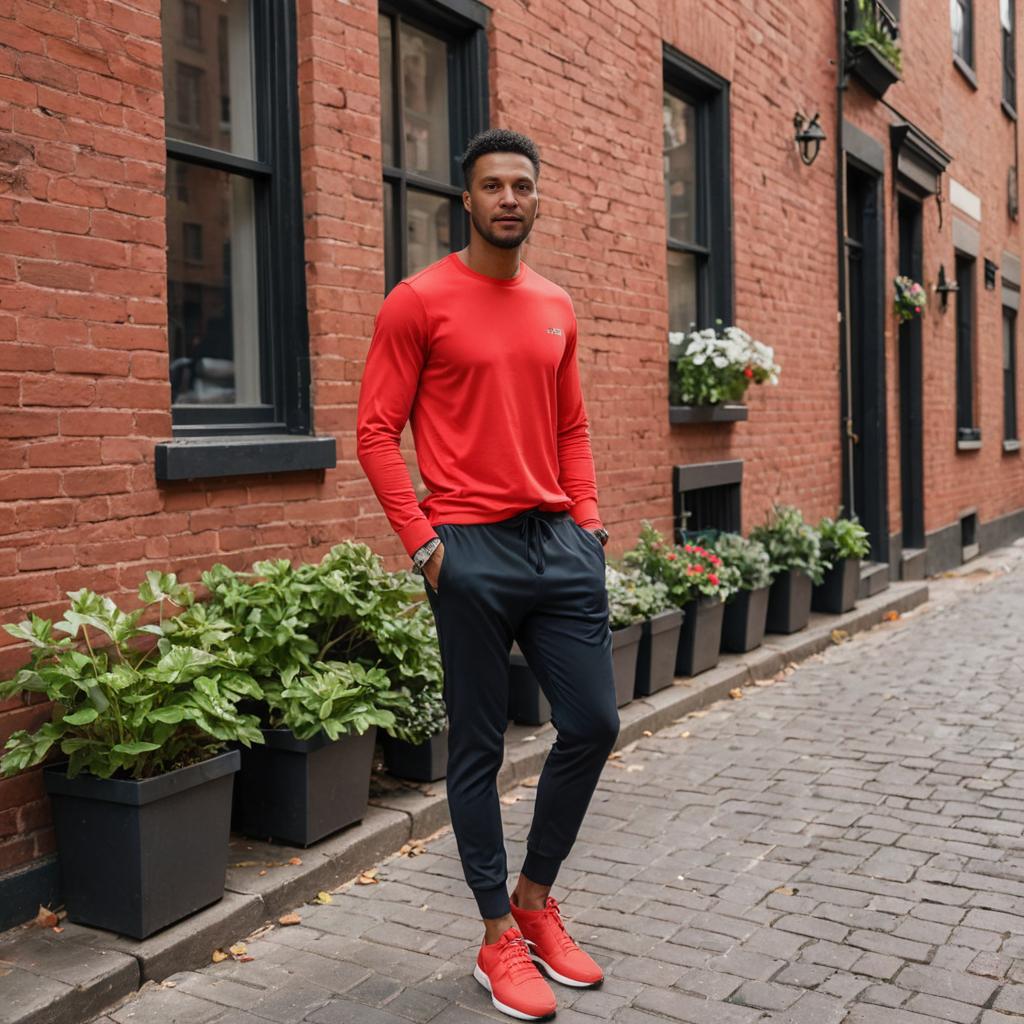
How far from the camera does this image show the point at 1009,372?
18250 mm

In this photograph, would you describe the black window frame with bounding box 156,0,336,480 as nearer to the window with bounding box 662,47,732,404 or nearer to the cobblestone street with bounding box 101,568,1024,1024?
the cobblestone street with bounding box 101,568,1024,1024

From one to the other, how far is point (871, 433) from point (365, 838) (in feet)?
27.6

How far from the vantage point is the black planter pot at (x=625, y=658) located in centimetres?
618

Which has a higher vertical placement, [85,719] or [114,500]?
[114,500]

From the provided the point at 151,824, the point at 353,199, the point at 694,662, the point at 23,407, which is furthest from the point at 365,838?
the point at 694,662

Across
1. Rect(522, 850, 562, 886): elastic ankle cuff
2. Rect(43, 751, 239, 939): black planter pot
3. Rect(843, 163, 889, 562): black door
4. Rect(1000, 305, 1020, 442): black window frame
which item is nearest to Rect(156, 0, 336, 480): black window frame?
Rect(43, 751, 239, 939): black planter pot

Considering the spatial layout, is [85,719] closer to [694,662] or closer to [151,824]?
[151,824]

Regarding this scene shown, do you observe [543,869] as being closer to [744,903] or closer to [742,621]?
[744,903]

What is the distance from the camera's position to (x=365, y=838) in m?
4.35

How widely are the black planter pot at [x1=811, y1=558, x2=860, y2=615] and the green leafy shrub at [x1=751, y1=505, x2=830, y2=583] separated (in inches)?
23.4

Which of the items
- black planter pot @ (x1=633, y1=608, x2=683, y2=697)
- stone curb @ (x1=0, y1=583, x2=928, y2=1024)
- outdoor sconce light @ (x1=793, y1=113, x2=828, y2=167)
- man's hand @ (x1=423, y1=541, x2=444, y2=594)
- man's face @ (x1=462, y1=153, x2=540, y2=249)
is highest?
outdoor sconce light @ (x1=793, y1=113, x2=828, y2=167)

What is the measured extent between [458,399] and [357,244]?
222 centimetres

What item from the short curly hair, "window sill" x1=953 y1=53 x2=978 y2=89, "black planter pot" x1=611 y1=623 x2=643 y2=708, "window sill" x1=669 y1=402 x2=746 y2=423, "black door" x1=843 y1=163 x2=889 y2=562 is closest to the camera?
the short curly hair

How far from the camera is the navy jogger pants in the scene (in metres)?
3.24
